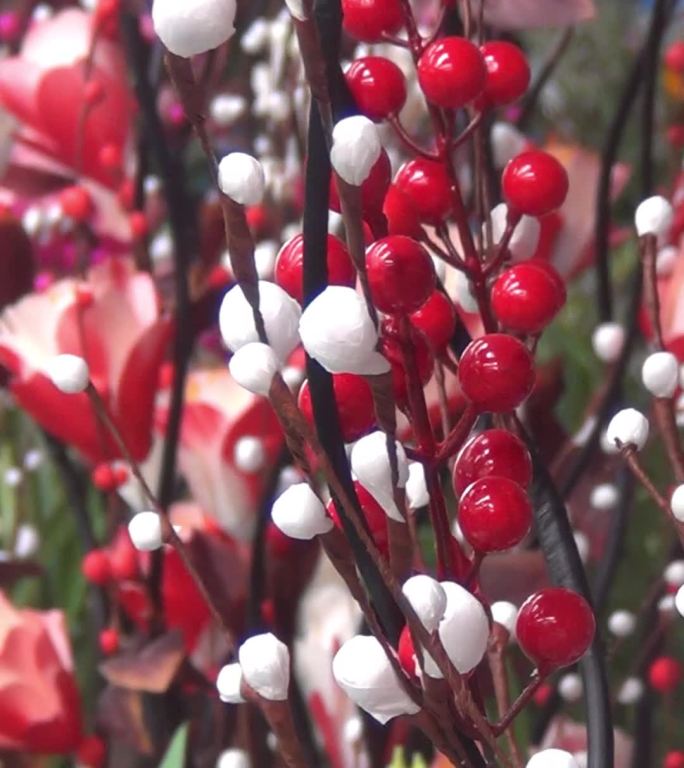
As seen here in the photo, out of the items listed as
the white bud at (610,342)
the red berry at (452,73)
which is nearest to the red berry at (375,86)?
the red berry at (452,73)

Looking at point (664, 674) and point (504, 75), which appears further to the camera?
point (664, 674)

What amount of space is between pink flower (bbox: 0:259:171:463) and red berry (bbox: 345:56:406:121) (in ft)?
0.53

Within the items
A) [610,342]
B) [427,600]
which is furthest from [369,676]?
[610,342]

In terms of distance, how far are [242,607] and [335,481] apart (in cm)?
18

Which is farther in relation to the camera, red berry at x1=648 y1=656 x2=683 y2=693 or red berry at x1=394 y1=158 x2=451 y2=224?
red berry at x1=648 y1=656 x2=683 y2=693

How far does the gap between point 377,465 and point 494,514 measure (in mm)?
16

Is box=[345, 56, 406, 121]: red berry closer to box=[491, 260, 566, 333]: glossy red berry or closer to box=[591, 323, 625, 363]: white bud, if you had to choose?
box=[491, 260, 566, 333]: glossy red berry

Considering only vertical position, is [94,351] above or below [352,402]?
above

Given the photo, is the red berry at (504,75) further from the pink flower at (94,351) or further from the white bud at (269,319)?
the pink flower at (94,351)

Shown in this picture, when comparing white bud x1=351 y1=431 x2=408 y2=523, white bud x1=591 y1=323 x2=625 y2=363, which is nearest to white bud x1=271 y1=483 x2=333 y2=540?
white bud x1=351 y1=431 x2=408 y2=523

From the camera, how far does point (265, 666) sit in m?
0.15

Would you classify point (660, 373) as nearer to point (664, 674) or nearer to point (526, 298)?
point (526, 298)

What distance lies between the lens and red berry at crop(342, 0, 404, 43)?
160 mm

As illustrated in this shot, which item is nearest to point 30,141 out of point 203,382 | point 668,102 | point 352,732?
point 203,382
